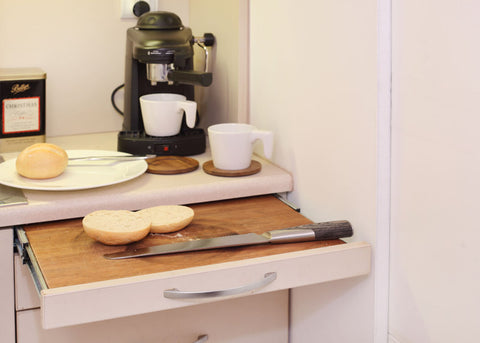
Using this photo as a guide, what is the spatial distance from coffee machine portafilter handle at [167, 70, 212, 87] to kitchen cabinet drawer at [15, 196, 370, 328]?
0.32 metres

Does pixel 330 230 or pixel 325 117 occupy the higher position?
pixel 325 117

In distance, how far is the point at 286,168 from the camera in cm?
130

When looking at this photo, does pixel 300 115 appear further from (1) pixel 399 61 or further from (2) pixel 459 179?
(2) pixel 459 179

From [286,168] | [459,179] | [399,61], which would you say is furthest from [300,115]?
[459,179]

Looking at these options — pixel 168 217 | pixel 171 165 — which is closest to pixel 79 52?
pixel 171 165

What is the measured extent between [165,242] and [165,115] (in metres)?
0.43

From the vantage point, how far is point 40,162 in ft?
3.91

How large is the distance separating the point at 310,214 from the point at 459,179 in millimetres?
404

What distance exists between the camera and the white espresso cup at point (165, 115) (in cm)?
139

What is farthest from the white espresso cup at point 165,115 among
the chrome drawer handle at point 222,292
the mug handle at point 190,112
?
the chrome drawer handle at point 222,292

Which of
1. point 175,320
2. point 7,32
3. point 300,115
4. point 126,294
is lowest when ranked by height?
point 175,320

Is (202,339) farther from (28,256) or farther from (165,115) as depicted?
(165,115)

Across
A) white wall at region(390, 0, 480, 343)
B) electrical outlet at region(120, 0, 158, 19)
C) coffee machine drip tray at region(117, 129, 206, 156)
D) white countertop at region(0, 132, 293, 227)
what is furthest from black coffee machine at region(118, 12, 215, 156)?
white wall at region(390, 0, 480, 343)

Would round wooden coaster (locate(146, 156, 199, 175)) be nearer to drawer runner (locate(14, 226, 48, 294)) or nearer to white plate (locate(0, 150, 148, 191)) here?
white plate (locate(0, 150, 148, 191))
